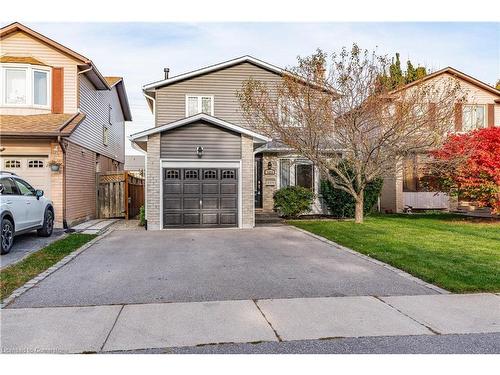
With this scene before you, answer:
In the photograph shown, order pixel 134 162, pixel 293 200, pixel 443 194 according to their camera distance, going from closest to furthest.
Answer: pixel 293 200, pixel 443 194, pixel 134 162

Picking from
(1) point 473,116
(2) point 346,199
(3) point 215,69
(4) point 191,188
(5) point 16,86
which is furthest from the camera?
(1) point 473,116

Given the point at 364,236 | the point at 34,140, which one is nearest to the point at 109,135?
the point at 34,140

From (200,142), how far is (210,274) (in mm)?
7718

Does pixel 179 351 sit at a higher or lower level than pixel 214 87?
lower

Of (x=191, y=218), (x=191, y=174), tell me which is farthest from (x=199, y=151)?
(x=191, y=218)

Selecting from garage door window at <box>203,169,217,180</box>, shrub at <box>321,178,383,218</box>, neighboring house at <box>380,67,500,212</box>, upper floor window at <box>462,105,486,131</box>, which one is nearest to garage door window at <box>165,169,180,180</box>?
garage door window at <box>203,169,217,180</box>

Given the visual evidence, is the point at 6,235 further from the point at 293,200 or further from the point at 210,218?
the point at 293,200

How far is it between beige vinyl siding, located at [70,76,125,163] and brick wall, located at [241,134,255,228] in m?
6.36

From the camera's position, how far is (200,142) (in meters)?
14.4

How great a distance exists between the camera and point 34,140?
44.6ft

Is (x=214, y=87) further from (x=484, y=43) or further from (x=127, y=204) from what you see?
(x=484, y=43)

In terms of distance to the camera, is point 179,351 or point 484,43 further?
point 484,43

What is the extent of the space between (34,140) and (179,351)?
473 inches

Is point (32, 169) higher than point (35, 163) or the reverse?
the reverse
